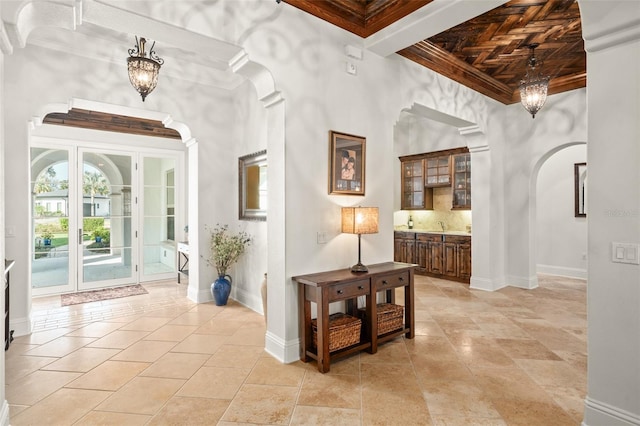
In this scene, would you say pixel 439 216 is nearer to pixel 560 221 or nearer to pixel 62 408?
pixel 560 221

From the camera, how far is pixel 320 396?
253 cm

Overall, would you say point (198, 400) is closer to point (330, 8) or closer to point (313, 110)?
point (313, 110)

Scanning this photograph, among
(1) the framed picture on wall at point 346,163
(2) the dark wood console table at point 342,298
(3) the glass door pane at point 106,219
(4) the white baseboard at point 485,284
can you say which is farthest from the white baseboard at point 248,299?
(4) the white baseboard at point 485,284

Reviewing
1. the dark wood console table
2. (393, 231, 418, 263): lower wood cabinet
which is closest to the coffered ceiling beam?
the dark wood console table

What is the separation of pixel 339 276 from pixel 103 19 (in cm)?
264

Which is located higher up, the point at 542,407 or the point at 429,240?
the point at 429,240

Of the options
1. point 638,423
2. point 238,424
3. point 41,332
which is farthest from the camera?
point 41,332

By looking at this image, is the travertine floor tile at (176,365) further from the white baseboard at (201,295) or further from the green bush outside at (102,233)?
the green bush outside at (102,233)

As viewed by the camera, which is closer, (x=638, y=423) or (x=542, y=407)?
(x=638, y=423)

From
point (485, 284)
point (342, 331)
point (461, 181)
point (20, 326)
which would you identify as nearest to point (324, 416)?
point (342, 331)

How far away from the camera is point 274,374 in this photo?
9.40ft

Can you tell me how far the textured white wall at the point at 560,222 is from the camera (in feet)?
21.7

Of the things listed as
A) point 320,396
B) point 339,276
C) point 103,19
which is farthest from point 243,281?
point 103,19

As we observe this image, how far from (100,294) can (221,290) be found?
2308 millimetres
